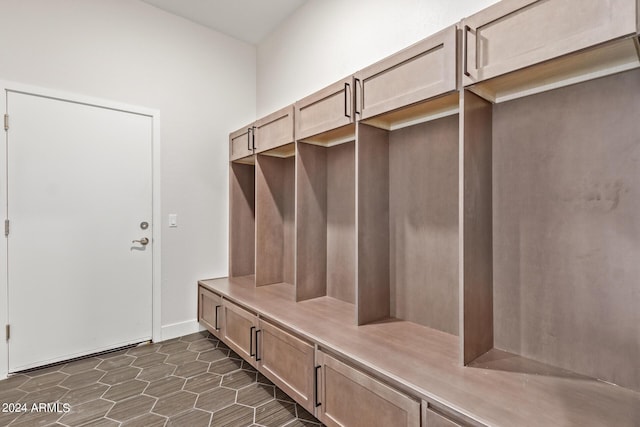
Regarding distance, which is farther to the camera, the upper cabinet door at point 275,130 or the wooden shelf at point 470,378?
the upper cabinet door at point 275,130

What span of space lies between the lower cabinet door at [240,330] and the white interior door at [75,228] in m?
0.88

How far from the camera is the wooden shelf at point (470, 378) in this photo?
3.53ft

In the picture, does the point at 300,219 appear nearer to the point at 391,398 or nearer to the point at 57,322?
the point at 391,398

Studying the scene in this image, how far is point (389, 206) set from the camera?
2.12 metres

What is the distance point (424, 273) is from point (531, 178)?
2.53 feet

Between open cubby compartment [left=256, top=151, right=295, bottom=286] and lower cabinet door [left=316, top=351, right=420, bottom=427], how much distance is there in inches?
54.3

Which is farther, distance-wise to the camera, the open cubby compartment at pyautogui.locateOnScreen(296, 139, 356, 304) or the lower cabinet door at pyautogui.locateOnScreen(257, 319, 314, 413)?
the open cubby compartment at pyautogui.locateOnScreen(296, 139, 356, 304)

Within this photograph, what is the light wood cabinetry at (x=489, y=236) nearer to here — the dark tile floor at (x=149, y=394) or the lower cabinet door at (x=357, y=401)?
the lower cabinet door at (x=357, y=401)

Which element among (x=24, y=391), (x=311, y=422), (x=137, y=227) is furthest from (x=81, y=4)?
(x=311, y=422)

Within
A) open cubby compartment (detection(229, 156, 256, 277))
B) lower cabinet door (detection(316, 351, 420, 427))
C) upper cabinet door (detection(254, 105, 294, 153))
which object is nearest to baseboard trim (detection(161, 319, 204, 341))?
open cubby compartment (detection(229, 156, 256, 277))

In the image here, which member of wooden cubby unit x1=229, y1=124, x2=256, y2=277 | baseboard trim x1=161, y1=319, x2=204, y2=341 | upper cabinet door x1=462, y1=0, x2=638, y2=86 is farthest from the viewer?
wooden cubby unit x1=229, y1=124, x2=256, y2=277

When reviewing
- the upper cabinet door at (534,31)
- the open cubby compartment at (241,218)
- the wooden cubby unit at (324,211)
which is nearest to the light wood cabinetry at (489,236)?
the upper cabinet door at (534,31)

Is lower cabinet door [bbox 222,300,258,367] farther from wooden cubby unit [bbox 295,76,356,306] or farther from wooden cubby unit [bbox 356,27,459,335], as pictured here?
wooden cubby unit [bbox 356,27,459,335]

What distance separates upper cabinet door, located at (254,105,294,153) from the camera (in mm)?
2480
